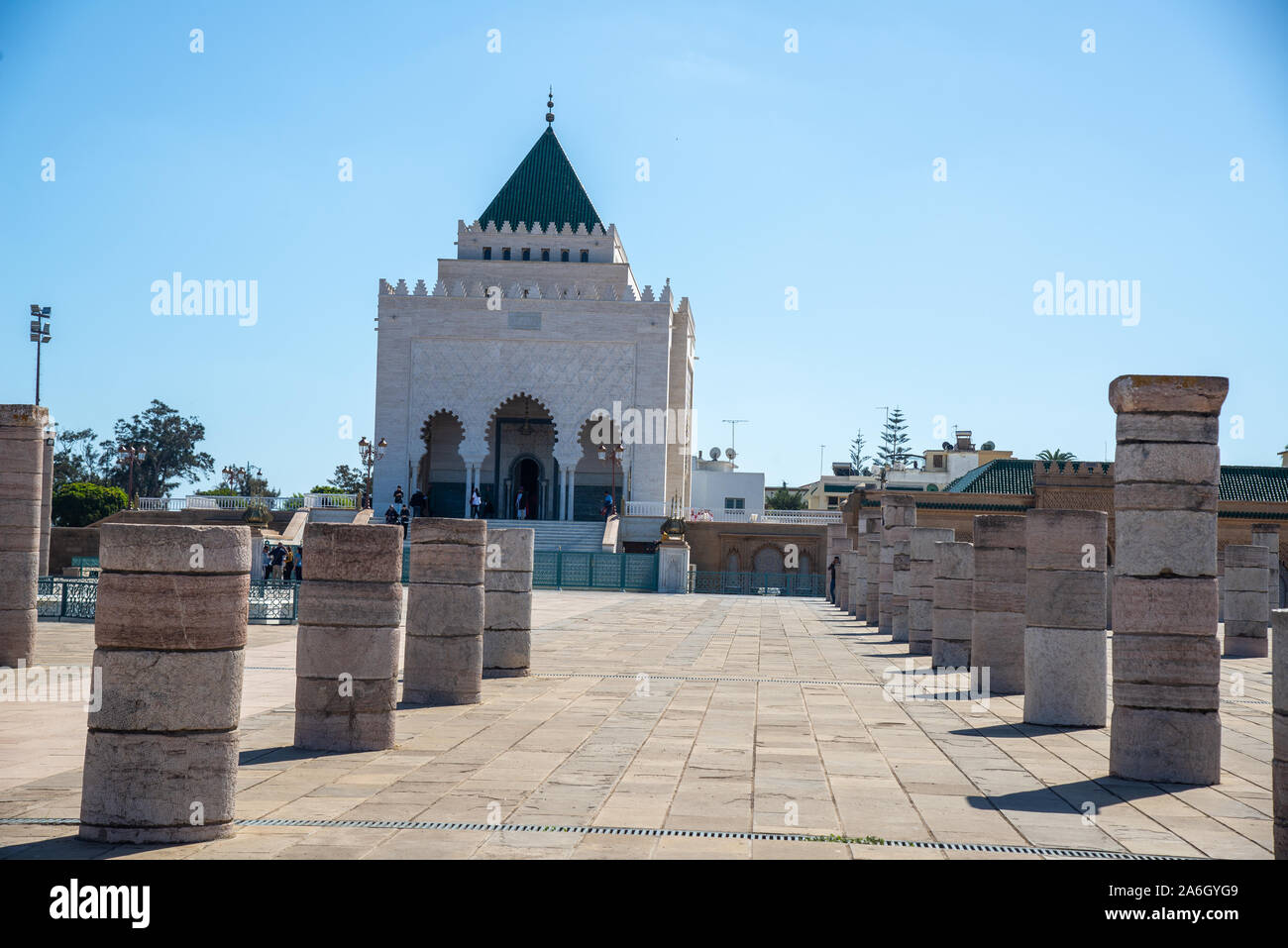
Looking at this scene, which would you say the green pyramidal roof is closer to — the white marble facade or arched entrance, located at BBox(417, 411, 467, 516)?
the white marble facade

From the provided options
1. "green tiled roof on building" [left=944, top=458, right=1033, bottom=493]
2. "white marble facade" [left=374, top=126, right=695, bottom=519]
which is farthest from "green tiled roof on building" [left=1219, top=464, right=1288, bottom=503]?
"white marble facade" [left=374, top=126, right=695, bottom=519]

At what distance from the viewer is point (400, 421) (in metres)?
37.8

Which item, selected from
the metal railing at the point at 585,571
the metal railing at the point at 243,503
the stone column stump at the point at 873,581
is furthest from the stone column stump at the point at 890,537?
the metal railing at the point at 243,503

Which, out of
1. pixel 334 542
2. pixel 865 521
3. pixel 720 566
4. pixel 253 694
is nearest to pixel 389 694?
pixel 334 542

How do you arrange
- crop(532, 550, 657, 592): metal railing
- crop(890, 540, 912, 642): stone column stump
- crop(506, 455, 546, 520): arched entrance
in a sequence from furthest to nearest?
crop(506, 455, 546, 520): arched entrance → crop(532, 550, 657, 592): metal railing → crop(890, 540, 912, 642): stone column stump

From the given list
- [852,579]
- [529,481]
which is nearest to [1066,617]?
[852,579]

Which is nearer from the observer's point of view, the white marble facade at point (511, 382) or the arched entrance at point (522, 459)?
the white marble facade at point (511, 382)

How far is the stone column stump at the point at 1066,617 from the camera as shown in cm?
811

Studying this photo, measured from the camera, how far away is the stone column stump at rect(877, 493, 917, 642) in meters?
16.8

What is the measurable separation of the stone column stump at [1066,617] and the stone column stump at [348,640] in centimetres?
413

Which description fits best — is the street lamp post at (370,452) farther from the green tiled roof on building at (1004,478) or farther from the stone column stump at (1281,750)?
the stone column stump at (1281,750)

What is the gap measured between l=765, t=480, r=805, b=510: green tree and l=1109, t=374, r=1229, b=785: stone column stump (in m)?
65.3

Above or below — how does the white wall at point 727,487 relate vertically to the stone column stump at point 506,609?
above
